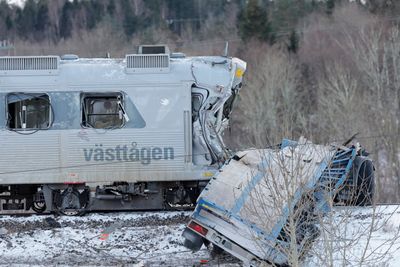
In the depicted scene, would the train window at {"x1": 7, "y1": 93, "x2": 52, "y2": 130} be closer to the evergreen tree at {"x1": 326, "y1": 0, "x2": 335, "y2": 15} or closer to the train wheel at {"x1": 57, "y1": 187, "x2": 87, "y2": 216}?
the train wheel at {"x1": 57, "y1": 187, "x2": 87, "y2": 216}

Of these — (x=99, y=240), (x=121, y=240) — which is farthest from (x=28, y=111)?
(x=121, y=240)

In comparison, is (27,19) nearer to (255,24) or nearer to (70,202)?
(255,24)

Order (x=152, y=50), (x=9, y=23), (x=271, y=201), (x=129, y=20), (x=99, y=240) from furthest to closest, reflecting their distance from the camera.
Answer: (x=129, y=20), (x=9, y=23), (x=152, y=50), (x=99, y=240), (x=271, y=201)

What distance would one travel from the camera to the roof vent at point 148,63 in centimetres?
1450

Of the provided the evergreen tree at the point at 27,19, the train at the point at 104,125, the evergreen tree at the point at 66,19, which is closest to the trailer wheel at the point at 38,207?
the train at the point at 104,125

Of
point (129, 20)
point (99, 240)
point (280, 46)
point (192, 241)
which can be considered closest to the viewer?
point (192, 241)

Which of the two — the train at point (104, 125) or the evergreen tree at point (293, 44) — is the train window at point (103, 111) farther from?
the evergreen tree at point (293, 44)

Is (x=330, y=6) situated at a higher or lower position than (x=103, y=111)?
higher

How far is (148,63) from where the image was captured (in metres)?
14.5

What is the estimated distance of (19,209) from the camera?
15258mm

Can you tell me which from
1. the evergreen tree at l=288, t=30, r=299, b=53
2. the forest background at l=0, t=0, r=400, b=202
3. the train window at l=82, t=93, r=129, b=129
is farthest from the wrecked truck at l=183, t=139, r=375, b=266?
the evergreen tree at l=288, t=30, r=299, b=53

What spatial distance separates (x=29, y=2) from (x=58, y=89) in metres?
60.0

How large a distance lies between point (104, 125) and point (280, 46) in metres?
42.5

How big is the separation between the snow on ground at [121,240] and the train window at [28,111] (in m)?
2.01
